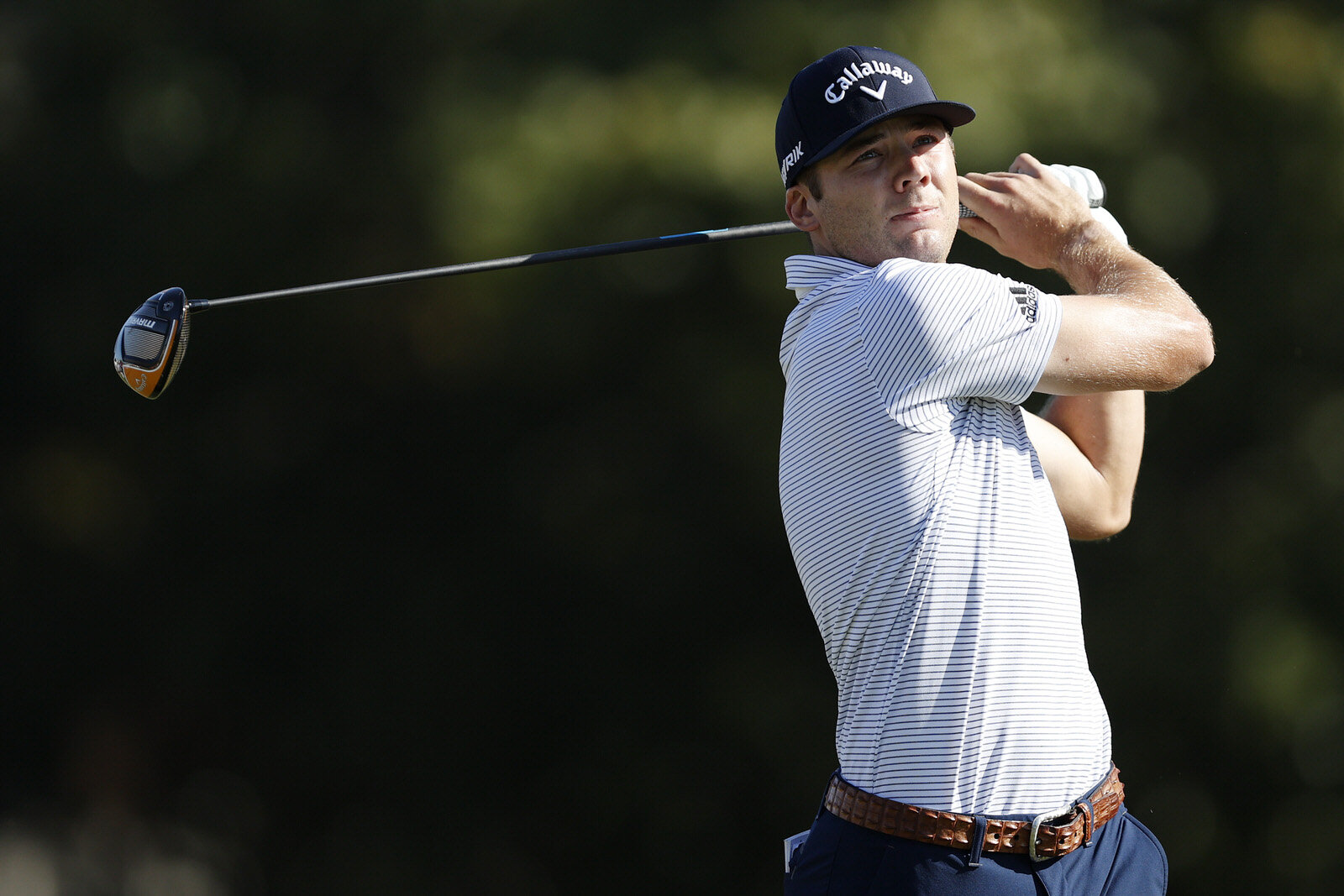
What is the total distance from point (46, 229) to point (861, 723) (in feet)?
9.38

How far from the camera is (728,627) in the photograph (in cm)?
320

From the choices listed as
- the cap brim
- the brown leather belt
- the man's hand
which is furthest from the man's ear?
the brown leather belt

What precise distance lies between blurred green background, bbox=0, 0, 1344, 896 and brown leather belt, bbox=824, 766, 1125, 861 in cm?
182

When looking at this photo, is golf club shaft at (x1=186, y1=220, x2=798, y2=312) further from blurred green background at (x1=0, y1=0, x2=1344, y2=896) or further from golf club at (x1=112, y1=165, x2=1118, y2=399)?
blurred green background at (x1=0, y1=0, x2=1344, y2=896)

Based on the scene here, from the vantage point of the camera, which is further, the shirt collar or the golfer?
the shirt collar

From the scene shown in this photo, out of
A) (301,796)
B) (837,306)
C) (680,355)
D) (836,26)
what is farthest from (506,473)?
(837,306)

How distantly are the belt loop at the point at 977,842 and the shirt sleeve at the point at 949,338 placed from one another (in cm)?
41

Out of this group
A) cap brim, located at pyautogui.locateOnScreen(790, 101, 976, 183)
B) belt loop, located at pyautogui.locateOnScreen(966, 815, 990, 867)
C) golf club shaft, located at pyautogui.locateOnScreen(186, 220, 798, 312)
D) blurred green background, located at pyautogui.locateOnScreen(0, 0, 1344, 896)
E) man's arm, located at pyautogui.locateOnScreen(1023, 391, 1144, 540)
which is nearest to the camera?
belt loop, located at pyautogui.locateOnScreen(966, 815, 990, 867)

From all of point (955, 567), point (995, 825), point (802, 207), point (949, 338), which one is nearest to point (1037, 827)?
point (995, 825)

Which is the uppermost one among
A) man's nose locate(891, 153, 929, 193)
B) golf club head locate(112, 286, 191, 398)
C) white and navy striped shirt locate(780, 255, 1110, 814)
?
man's nose locate(891, 153, 929, 193)

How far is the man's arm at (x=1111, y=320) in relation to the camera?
138 cm

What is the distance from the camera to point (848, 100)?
5.00 ft

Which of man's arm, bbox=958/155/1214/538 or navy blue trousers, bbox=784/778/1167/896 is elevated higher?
man's arm, bbox=958/155/1214/538

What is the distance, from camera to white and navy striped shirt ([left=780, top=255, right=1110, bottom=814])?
1.34m
